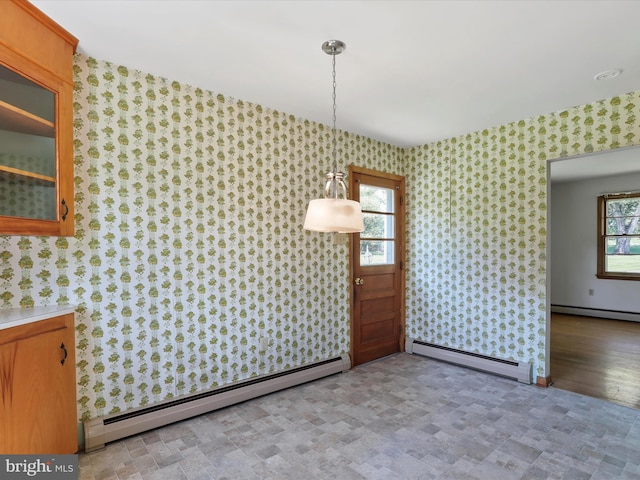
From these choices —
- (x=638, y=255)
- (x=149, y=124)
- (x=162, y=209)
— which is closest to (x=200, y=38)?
(x=149, y=124)

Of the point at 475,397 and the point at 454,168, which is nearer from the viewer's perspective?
the point at 475,397

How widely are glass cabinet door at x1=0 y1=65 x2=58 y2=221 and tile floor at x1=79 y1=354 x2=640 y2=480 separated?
166cm

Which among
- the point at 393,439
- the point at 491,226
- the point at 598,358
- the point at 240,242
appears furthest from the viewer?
the point at 598,358

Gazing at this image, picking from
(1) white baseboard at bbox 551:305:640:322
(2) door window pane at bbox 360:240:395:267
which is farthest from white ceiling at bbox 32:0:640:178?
(1) white baseboard at bbox 551:305:640:322

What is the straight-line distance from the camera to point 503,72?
8.48ft

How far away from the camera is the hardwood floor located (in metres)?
3.33

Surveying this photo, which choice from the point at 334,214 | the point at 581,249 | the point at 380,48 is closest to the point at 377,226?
the point at 380,48

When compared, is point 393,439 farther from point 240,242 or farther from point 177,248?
point 177,248

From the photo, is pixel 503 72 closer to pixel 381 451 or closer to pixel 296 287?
pixel 296 287

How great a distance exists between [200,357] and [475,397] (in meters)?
2.54

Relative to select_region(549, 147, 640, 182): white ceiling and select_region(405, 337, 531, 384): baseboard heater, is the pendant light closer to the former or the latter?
select_region(405, 337, 531, 384): baseboard heater

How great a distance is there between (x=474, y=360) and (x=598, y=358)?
5.62 feet

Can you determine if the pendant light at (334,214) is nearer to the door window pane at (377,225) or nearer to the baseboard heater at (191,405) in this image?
the baseboard heater at (191,405)

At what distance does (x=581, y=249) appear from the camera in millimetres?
6766
